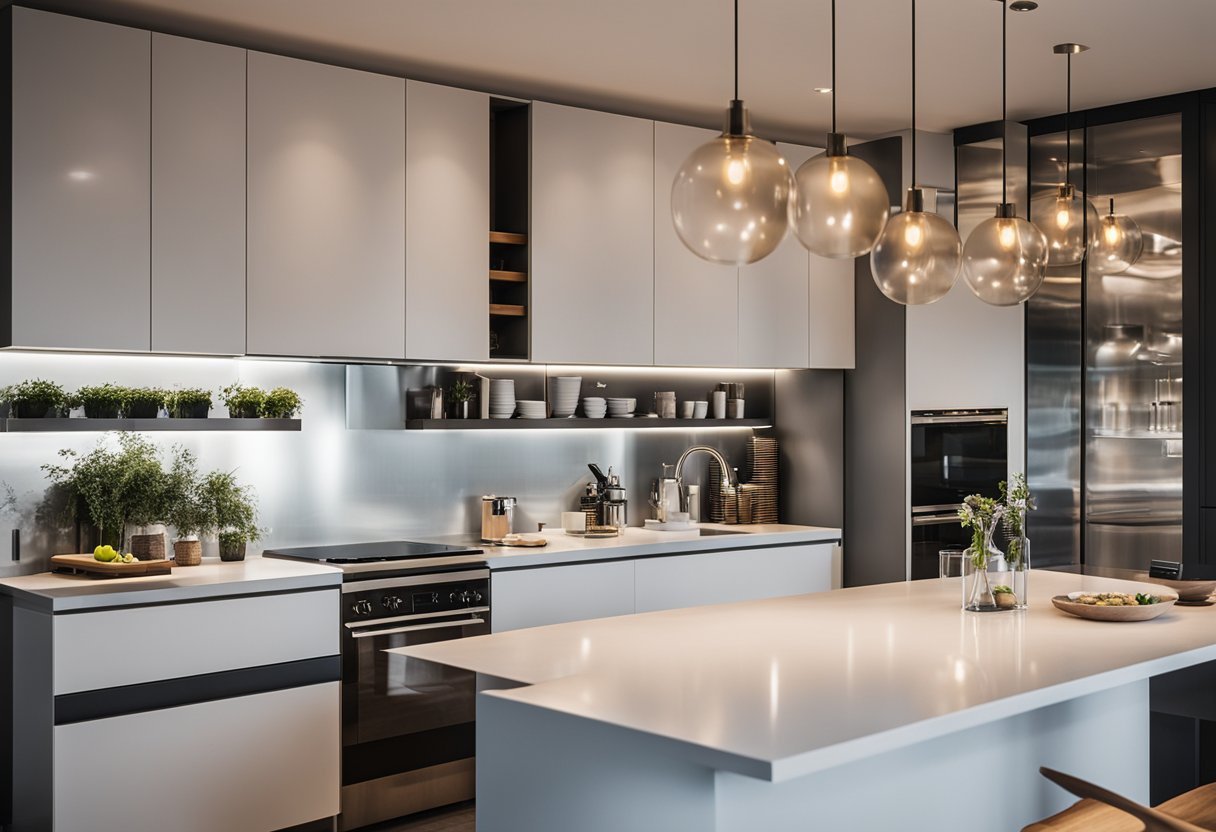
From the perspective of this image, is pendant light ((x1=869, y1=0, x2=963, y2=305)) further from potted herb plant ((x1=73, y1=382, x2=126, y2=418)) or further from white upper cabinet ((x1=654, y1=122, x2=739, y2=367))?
potted herb plant ((x1=73, y1=382, x2=126, y2=418))

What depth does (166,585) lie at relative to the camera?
3.83m

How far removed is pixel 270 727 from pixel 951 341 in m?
3.69

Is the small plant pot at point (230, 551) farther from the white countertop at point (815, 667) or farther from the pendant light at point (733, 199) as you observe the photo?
the pendant light at point (733, 199)

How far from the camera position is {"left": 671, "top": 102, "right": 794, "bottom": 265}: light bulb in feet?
7.96

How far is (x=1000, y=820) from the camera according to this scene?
301 cm

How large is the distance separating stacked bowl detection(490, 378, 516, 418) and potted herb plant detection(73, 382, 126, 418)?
1.59 metres

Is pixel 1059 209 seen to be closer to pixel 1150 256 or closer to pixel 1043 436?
pixel 1150 256

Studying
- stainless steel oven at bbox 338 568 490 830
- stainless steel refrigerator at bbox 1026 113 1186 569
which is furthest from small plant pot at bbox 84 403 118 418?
stainless steel refrigerator at bbox 1026 113 1186 569

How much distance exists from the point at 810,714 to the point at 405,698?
248 centimetres

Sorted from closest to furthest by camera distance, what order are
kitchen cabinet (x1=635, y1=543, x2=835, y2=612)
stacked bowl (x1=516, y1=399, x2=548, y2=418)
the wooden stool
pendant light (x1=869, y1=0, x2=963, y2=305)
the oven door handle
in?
the wooden stool → pendant light (x1=869, y1=0, x2=963, y2=305) → the oven door handle → kitchen cabinet (x1=635, y1=543, x2=835, y2=612) → stacked bowl (x1=516, y1=399, x2=548, y2=418)

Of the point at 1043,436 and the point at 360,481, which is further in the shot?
the point at 1043,436

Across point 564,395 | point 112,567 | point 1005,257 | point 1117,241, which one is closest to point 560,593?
point 564,395

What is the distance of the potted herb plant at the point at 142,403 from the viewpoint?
421cm

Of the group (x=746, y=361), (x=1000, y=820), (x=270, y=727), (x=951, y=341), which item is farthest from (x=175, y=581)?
(x=951, y=341)
